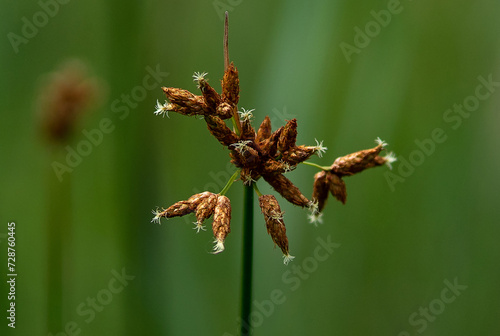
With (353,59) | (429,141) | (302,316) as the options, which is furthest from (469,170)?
(302,316)

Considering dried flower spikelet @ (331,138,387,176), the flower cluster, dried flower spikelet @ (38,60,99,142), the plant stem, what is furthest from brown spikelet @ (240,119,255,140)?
dried flower spikelet @ (38,60,99,142)

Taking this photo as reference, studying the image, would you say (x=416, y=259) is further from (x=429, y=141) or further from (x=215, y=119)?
(x=215, y=119)

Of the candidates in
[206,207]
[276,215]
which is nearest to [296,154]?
[276,215]

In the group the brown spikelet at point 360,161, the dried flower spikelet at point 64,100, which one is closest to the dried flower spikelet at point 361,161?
the brown spikelet at point 360,161

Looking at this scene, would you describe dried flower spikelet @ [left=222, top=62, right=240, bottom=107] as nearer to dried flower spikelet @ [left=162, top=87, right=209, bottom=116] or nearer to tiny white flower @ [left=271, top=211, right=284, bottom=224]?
dried flower spikelet @ [left=162, top=87, right=209, bottom=116]

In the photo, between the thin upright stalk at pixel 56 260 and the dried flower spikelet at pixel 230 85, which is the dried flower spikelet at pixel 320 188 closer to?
the dried flower spikelet at pixel 230 85

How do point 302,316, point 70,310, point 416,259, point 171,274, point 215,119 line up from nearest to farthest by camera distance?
point 215,119 → point 171,274 → point 70,310 → point 302,316 → point 416,259
